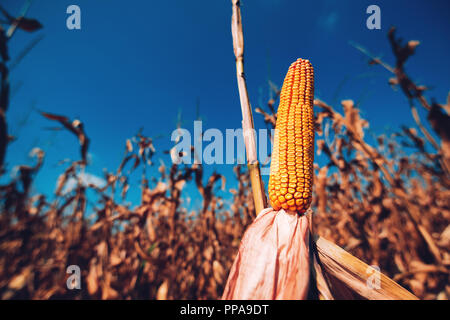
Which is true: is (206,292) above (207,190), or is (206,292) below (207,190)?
below

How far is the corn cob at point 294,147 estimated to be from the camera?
3.76 ft

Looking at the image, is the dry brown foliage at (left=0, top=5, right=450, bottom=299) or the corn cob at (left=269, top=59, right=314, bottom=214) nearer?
the corn cob at (left=269, top=59, right=314, bottom=214)

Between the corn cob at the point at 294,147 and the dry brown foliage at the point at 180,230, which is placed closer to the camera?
the corn cob at the point at 294,147

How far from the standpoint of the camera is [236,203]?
564 centimetres

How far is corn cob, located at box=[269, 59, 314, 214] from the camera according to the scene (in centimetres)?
115

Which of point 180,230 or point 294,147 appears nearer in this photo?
point 294,147

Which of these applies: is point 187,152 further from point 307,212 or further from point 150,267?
point 307,212

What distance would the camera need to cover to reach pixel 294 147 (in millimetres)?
1208

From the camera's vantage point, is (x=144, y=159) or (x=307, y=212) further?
(x=144, y=159)
